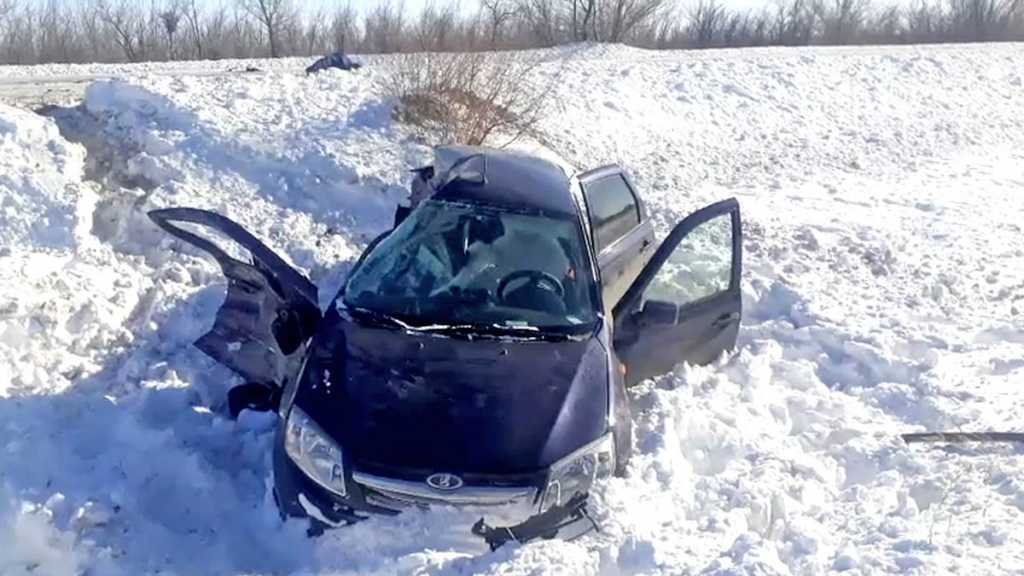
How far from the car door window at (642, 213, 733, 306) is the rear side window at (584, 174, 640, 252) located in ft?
2.29

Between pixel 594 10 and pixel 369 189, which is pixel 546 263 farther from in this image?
pixel 594 10

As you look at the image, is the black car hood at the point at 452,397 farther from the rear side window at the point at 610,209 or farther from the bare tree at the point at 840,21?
the bare tree at the point at 840,21

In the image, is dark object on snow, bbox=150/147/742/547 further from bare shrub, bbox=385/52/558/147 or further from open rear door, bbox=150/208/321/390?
bare shrub, bbox=385/52/558/147

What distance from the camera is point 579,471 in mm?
4648

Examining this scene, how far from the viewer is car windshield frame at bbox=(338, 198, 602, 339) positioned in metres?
5.29

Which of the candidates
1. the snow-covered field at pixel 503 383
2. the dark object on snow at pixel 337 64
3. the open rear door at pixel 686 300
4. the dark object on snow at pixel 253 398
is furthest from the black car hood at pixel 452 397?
the dark object on snow at pixel 337 64

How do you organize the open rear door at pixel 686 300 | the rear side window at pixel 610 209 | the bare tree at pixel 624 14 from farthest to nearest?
the bare tree at pixel 624 14, the rear side window at pixel 610 209, the open rear door at pixel 686 300

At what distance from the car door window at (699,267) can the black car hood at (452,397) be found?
1346mm

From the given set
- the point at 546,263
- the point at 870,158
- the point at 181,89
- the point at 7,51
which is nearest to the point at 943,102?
the point at 870,158

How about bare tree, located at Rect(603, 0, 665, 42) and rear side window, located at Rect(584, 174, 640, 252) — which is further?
bare tree, located at Rect(603, 0, 665, 42)

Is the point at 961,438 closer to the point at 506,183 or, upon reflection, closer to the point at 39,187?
the point at 506,183

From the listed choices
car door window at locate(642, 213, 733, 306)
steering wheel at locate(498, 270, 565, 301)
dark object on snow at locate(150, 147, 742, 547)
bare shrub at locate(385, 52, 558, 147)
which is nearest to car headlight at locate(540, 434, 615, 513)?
dark object on snow at locate(150, 147, 742, 547)

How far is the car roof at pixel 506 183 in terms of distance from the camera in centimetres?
609

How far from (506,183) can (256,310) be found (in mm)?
1638
